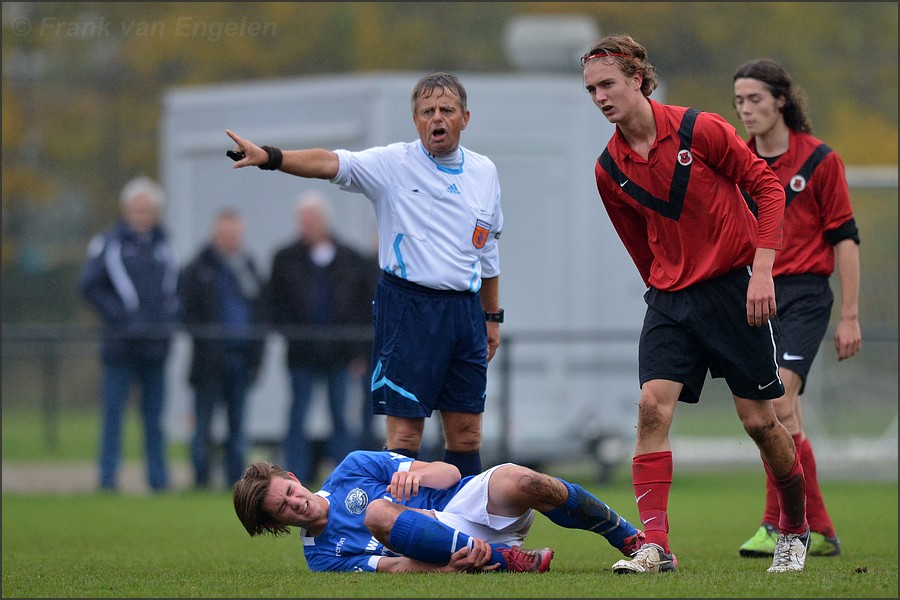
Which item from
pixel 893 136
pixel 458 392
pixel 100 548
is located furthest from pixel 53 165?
pixel 458 392

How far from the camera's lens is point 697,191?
6059 millimetres

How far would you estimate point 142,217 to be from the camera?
1315 cm

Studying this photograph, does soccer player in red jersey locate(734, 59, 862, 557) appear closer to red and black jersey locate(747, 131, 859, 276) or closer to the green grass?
red and black jersey locate(747, 131, 859, 276)

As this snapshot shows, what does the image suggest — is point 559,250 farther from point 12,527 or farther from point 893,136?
point 893,136

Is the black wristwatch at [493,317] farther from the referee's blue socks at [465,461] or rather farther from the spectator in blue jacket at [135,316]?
the spectator in blue jacket at [135,316]

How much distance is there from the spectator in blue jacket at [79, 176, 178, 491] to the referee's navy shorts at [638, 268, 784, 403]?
754 cm

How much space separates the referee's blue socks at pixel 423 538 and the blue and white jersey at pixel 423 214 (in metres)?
1.24

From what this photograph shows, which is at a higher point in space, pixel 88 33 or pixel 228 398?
pixel 88 33

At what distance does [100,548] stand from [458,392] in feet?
8.69

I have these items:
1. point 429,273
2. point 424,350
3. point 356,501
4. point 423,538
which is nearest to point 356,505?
point 356,501

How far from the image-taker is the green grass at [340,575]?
17.5 ft

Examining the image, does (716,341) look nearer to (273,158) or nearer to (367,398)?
(273,158)

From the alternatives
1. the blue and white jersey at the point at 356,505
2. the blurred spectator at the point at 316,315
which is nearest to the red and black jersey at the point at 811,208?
the blue and white jersey at the point at 356,505

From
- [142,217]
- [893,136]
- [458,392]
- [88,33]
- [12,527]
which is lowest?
[12,527]
